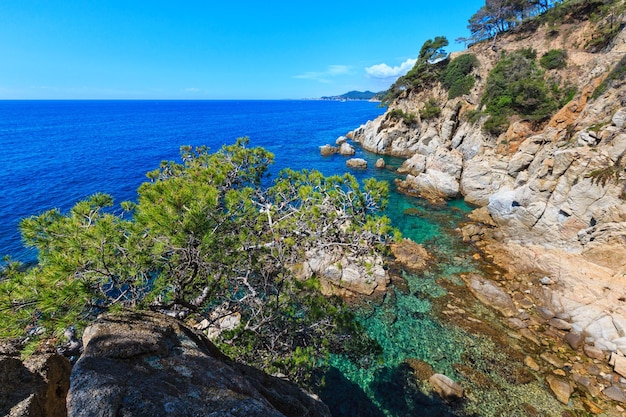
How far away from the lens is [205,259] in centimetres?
658

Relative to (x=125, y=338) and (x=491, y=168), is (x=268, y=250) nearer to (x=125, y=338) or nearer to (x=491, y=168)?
(x=125, y=338)

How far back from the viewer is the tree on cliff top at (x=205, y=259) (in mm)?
5215

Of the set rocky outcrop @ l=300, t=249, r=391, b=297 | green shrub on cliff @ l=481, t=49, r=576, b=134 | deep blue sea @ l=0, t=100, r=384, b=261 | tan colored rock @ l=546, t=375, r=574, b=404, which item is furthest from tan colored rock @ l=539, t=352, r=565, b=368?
deep blue sea @ l=0, t=100, r=384, b=261

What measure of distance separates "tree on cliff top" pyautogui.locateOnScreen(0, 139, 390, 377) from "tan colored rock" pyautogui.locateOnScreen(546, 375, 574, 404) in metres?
9.55

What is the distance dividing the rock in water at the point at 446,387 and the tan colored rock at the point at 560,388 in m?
3.86

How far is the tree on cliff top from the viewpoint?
17.1ft

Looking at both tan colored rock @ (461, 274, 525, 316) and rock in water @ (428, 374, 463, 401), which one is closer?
rock in water @ (428, 374, 463, 401)

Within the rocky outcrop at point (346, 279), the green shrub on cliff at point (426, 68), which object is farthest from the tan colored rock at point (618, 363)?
the green shrub on cliff at point (426, 68)

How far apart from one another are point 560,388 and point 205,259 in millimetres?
15389

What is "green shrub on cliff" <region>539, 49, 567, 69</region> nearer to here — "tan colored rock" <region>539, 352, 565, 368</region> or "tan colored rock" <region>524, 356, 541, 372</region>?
"tan colored rock" <region>539, 352, 565, 368</region>

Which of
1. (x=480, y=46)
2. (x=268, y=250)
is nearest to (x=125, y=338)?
(x=268, y=250)

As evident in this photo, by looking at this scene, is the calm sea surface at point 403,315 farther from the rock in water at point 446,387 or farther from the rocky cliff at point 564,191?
the rocky cliff at point 564,191

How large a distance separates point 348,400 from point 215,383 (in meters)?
10.0

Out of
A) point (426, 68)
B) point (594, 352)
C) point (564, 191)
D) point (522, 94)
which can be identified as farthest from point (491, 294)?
point (426, 68)
